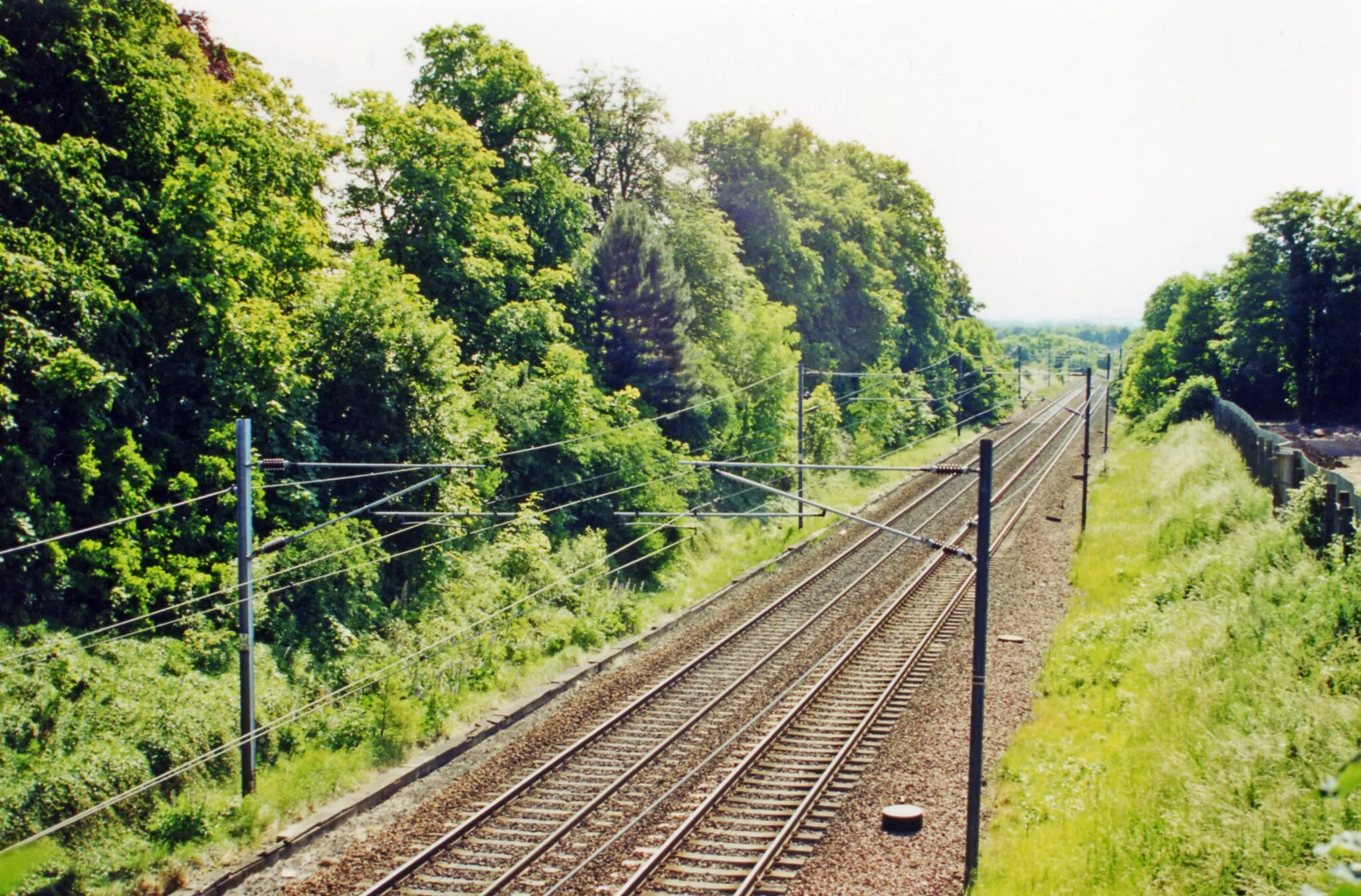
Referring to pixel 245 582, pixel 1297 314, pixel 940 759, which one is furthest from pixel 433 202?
pixel 1297 314

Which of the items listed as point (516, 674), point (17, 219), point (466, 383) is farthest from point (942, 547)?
point (466, 383)

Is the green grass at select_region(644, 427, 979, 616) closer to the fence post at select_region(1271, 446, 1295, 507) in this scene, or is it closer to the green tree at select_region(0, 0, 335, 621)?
the green tree at select_region(0, 0, 335, 621)

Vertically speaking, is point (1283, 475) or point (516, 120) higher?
point (516, 120)

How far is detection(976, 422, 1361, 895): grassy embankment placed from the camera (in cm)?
1070

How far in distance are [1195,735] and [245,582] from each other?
12973 mm

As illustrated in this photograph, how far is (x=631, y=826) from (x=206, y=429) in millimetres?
10380

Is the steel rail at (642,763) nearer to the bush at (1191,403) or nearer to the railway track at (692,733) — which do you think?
the railway track at (692,733)

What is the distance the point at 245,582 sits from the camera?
1249 cm

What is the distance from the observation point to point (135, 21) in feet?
51.7

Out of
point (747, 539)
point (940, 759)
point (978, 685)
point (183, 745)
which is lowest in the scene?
point (940, 759)

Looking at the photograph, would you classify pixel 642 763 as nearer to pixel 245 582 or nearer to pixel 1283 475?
pixel 245 582

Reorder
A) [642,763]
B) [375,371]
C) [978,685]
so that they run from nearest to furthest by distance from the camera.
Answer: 1. [978,685]
2. [642,763]
3. [375,371]

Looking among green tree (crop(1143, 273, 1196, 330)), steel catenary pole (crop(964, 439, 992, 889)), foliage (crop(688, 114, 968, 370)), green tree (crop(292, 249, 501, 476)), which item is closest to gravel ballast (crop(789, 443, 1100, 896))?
steel catenary pole (crop(964, 439, 992, 889))

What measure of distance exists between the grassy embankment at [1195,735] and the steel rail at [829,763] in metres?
2.52
